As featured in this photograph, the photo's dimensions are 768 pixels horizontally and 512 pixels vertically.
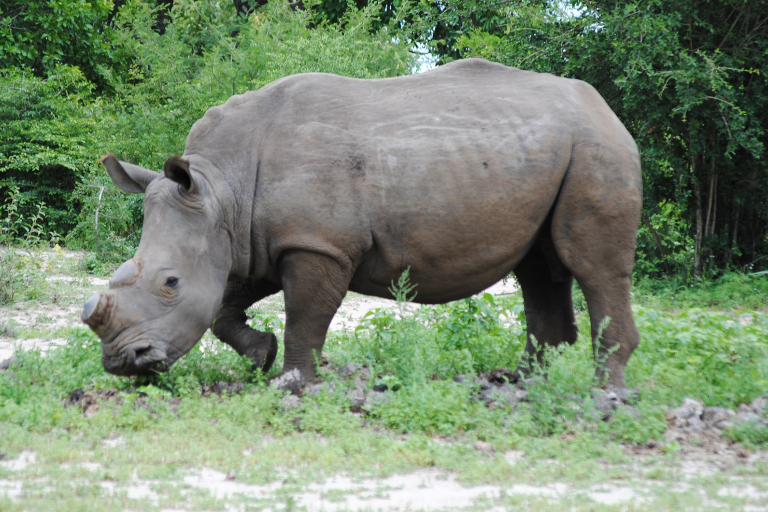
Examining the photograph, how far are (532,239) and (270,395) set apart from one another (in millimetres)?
2027

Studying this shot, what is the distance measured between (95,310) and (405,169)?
209cm

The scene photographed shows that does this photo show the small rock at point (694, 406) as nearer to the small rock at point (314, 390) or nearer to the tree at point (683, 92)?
the small rock at point (314, 390)

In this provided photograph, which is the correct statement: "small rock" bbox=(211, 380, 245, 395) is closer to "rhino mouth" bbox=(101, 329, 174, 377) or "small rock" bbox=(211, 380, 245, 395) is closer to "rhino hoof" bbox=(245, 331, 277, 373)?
"rhino hoof" bbox=(245, 331, 277, 373)

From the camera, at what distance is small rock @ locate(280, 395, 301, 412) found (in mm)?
5047

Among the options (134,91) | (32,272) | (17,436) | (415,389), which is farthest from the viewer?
(134,91)

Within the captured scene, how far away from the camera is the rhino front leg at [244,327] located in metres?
5.83

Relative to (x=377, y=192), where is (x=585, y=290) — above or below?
below

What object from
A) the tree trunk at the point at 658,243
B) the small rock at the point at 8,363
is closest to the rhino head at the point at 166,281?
the small rock at the point at 8,363

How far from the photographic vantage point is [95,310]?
4934 mm

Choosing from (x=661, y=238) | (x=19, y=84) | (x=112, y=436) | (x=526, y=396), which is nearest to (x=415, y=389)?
(x=526, y=396)

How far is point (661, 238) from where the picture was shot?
40.0ft

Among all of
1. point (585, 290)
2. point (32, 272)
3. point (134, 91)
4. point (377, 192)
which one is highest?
point (134, 91)

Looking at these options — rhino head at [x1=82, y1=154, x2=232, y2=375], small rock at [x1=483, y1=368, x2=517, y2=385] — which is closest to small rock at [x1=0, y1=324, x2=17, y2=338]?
rhino head at [x1=82, y1=154, x2=232, y2=375]

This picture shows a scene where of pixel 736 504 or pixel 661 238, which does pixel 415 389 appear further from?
pixel 661 238
